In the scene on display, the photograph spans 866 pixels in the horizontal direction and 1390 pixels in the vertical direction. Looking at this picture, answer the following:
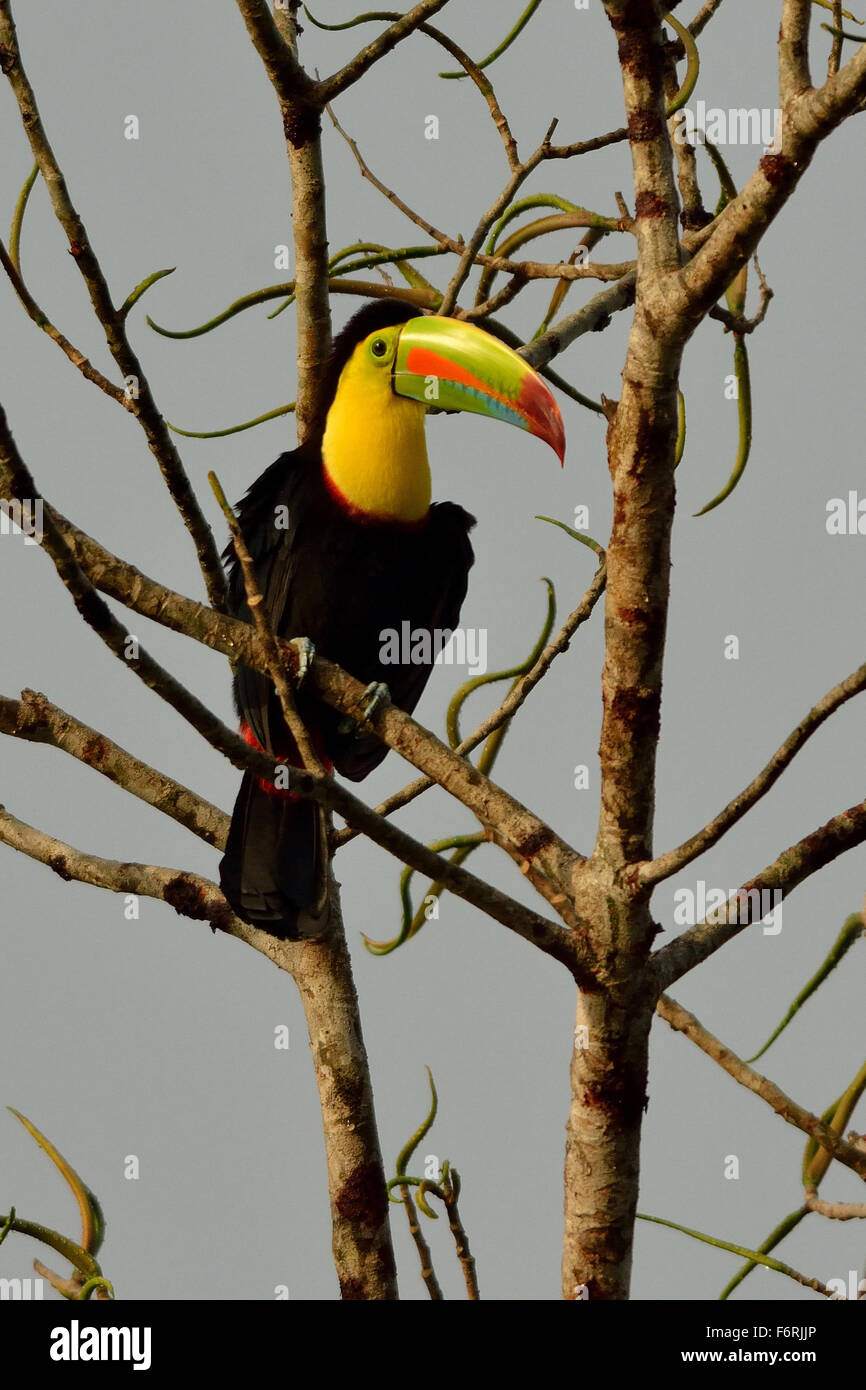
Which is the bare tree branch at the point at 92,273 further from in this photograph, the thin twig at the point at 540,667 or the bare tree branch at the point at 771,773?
the bare tree branch at the point at 771,773

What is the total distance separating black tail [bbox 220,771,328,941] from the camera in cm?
355

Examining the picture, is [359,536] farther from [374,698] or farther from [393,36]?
[393,36]


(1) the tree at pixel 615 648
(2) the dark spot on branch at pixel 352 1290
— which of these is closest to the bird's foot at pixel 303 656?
(1) the tree at pixel 615 648

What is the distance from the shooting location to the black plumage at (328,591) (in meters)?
3.75

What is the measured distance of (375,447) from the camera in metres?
4.13

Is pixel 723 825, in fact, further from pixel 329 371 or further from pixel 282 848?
pixel 329 371

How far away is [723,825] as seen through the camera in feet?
7.88

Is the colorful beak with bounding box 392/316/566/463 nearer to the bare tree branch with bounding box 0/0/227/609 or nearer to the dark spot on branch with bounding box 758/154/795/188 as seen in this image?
the bare tree branch with bounding box 0/0/227/609

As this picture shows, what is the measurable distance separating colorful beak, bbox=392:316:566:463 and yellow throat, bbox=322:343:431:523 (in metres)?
0.06

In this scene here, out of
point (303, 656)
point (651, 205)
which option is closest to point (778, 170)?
point (651, 205)

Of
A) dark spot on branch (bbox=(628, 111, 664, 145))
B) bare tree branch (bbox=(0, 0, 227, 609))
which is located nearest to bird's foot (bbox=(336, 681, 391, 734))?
bare tree branch (bbox=(0, 0, 227, 609))

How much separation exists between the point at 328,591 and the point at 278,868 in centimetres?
80

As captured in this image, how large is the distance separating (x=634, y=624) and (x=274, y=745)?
172cm
